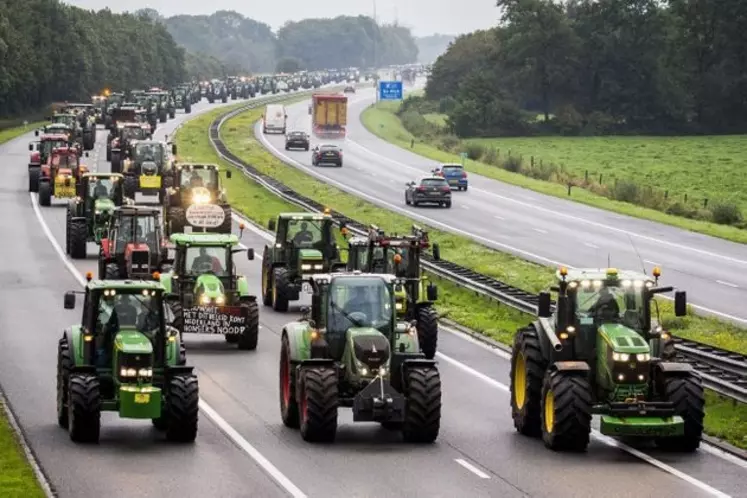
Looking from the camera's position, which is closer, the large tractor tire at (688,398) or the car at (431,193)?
the large tractor tire at (688,398)

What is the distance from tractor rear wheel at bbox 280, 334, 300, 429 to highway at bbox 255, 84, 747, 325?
12.8 metres

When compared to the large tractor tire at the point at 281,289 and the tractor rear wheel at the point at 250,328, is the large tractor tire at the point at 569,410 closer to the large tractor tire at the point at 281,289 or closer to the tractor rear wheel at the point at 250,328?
the tractor rear wheel at the point at 250,328

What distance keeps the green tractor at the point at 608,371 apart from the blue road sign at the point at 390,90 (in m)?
143

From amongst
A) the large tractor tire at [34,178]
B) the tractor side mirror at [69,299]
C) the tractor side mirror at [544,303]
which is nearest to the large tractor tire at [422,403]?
the tractor side mirror at [544,303]

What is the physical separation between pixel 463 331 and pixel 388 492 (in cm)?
1902

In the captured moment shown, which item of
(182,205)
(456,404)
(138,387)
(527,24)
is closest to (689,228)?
(182,205)

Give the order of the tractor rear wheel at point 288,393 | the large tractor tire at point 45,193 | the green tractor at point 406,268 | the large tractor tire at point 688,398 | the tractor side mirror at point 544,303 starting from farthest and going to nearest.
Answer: the large tractor tire at point 45,193
the green tractor at point 406,268
the tractor rear wheel at point 288,393
the tractor side mirror at point 544,303
the large tractor tire at point 688,398

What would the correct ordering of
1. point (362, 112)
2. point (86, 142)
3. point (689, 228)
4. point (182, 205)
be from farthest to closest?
point (362, 112) → point (86, 142) → point (689, 228) → point (182, 205)

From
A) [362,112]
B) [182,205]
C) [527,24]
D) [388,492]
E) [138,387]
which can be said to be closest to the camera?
[388,492]

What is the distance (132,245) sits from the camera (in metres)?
47.4

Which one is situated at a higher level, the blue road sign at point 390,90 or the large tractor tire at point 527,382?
the large tractor tire at point 527,382

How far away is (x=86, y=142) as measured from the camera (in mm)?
109375

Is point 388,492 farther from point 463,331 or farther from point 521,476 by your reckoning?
point 463,331

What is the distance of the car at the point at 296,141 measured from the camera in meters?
121
